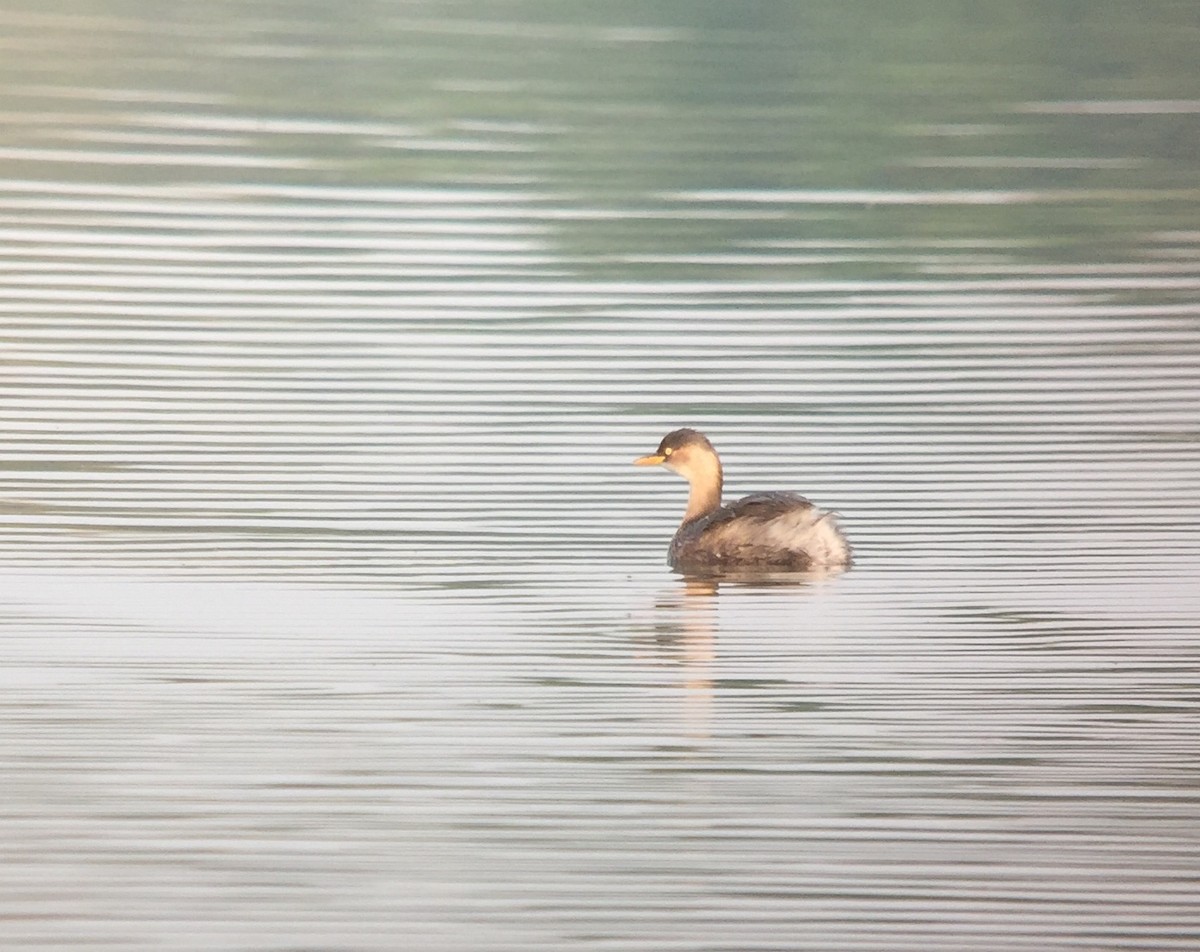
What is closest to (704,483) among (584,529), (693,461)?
(693,461)

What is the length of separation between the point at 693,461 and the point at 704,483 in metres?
0.11

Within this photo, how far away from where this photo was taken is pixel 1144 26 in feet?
141

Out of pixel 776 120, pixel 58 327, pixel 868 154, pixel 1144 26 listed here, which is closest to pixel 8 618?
pixel 58 327

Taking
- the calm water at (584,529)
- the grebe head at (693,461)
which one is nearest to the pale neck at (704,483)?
the grebe head at (693,461)

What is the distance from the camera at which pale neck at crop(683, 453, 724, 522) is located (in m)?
14.6

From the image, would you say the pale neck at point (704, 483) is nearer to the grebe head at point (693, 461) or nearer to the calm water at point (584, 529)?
the grebe head at point (693, 461)

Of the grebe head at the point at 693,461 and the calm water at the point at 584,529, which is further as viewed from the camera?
the grebe head at the point at 693,461

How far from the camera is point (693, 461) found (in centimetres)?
1470

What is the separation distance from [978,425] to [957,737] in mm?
6704

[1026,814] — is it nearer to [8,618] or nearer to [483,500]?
[8,618]

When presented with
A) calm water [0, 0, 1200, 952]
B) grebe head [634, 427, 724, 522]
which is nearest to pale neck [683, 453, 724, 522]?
grebe head [634, 427, 724, 522]

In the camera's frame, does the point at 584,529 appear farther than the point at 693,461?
No

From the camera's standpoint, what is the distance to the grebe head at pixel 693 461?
48.0ft

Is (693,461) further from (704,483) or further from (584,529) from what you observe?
(584,529)
